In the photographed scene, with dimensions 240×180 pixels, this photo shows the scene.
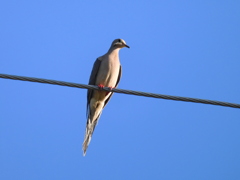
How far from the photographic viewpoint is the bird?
962 centimetres

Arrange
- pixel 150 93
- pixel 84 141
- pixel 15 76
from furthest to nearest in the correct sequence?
pixel 84 141, pixel 150 93, pixel 15 76

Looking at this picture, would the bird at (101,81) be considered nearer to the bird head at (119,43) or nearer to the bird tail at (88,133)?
the bird tail at (88,133)

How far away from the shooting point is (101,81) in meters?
9.63

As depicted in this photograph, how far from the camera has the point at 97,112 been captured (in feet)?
32.1

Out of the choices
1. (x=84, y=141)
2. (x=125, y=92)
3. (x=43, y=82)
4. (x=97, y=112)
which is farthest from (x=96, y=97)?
(x=43, y=82)

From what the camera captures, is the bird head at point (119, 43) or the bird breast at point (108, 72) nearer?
the bird breast at point (108, 72)

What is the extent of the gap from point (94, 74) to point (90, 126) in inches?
43.1

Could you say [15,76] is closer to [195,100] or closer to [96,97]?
[195,100]

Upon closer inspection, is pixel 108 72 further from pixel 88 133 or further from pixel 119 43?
pixel 88 133

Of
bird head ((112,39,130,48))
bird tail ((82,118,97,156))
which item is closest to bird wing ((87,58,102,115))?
bird tail ((82,118,97,156))

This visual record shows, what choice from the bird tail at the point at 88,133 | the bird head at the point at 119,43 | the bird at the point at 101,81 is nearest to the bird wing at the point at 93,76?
the bird at the point at 101,81

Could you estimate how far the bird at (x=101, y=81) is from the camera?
9.62 metres

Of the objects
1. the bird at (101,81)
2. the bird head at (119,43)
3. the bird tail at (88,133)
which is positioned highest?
the bird head at (119,43)

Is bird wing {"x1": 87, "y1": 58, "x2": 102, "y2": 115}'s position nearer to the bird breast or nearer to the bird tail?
the bird breast
